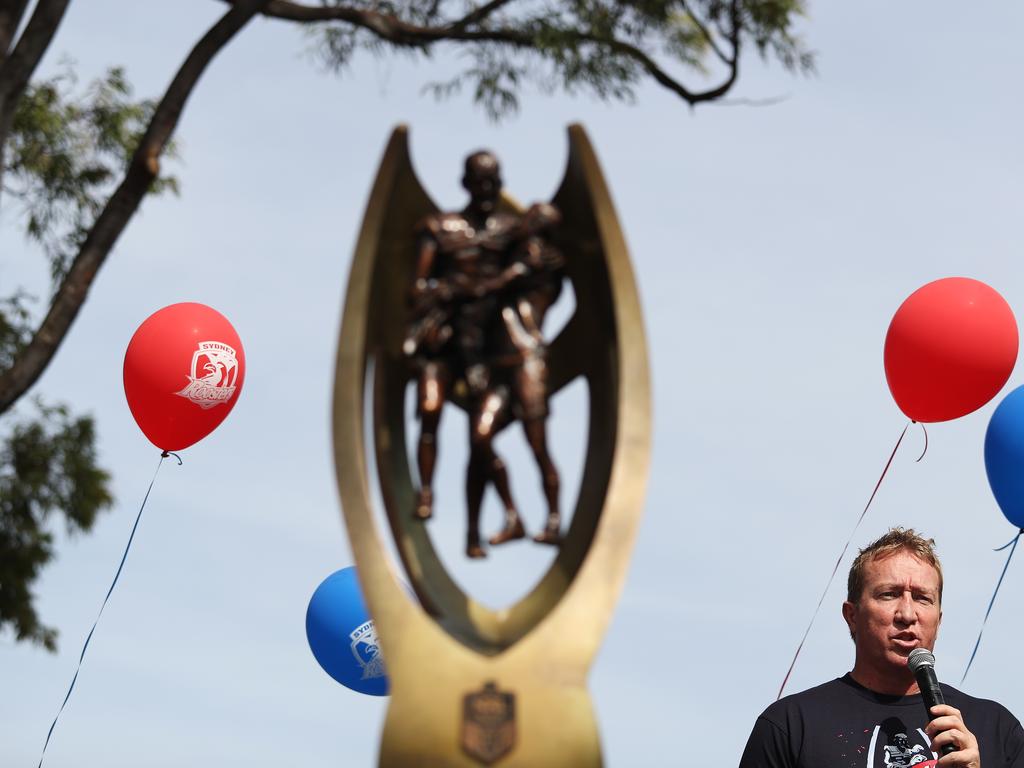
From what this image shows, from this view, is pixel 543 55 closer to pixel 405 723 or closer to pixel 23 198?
pixel 23 198

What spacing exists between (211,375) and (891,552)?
3.69 m

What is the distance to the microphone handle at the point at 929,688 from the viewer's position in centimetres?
416

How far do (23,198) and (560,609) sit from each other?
7095 mm

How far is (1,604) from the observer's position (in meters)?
11.8

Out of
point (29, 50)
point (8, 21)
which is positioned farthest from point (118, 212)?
point (8, 21)

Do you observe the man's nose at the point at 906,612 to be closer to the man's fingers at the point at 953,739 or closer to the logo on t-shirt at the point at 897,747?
the logo on t-shirt at the point at 897,747

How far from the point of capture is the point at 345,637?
24.0 feet

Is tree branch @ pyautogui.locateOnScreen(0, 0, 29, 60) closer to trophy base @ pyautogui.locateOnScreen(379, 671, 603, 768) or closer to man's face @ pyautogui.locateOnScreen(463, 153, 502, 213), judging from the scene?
man's face @ pyautogui.locateOnScreen(463, 153, 502, 213)

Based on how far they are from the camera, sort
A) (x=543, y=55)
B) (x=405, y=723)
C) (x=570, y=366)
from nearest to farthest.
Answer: (x=405, y=723)
(x=570, y=366)
(x=543, y=55)

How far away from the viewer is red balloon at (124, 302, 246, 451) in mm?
7238

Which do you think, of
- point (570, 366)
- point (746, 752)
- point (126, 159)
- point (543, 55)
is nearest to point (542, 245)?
point (570, 366)

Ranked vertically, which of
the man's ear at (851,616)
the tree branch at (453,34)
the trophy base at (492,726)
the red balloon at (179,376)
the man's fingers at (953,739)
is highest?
the tree branch at (453,34)

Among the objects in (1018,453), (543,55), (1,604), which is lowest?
(1,604)

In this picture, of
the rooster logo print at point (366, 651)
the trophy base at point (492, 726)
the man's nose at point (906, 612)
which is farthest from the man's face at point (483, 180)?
the rooster logo print at point (366, 651)
